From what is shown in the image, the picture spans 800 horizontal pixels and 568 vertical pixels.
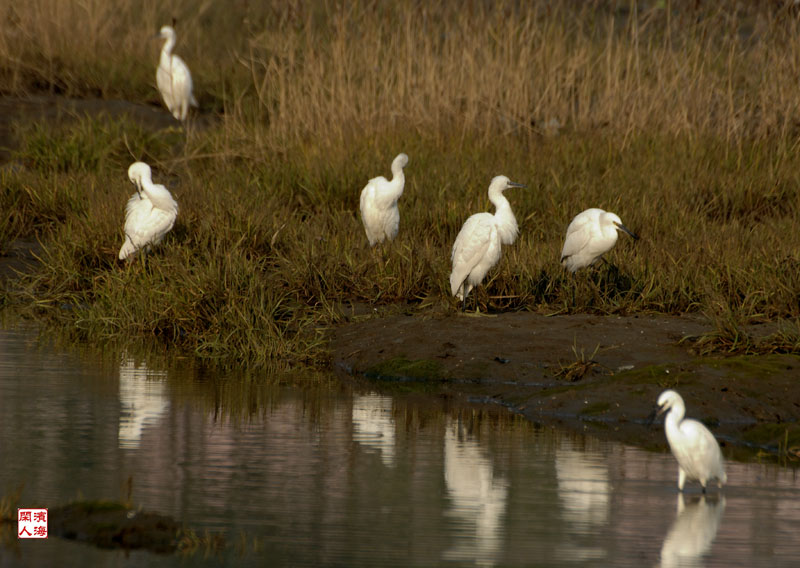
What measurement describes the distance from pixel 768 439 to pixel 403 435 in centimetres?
164

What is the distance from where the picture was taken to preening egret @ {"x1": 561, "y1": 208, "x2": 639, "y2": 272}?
8375 millimetres

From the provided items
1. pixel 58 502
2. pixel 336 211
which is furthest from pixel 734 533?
pixel 336 211

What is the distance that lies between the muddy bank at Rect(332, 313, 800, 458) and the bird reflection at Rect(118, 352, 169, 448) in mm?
1195

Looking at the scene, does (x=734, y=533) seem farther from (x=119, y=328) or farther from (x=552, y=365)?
(x=119, y=328)

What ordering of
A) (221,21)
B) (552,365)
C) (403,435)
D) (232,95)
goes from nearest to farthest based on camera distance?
(403,435) < (552,365) < (232,95) < (221,21)

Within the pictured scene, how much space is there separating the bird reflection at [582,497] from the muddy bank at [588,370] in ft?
2.06

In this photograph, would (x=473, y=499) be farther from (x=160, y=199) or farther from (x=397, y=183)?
(x=397, y=183)

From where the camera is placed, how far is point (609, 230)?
8.38m

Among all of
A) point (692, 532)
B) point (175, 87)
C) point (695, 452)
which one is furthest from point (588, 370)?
point (175, 87)

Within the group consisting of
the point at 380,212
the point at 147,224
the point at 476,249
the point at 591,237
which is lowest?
the point at 476,249

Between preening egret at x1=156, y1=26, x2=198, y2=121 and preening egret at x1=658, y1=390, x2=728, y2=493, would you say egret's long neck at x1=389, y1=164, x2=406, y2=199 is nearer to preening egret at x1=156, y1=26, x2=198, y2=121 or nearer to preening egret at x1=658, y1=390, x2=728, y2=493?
preening egret at x1=658, y1=390, x2=728, y2=493

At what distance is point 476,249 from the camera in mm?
8062

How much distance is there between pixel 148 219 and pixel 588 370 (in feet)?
12.0

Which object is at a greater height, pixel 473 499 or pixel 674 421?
pixel 674 421
